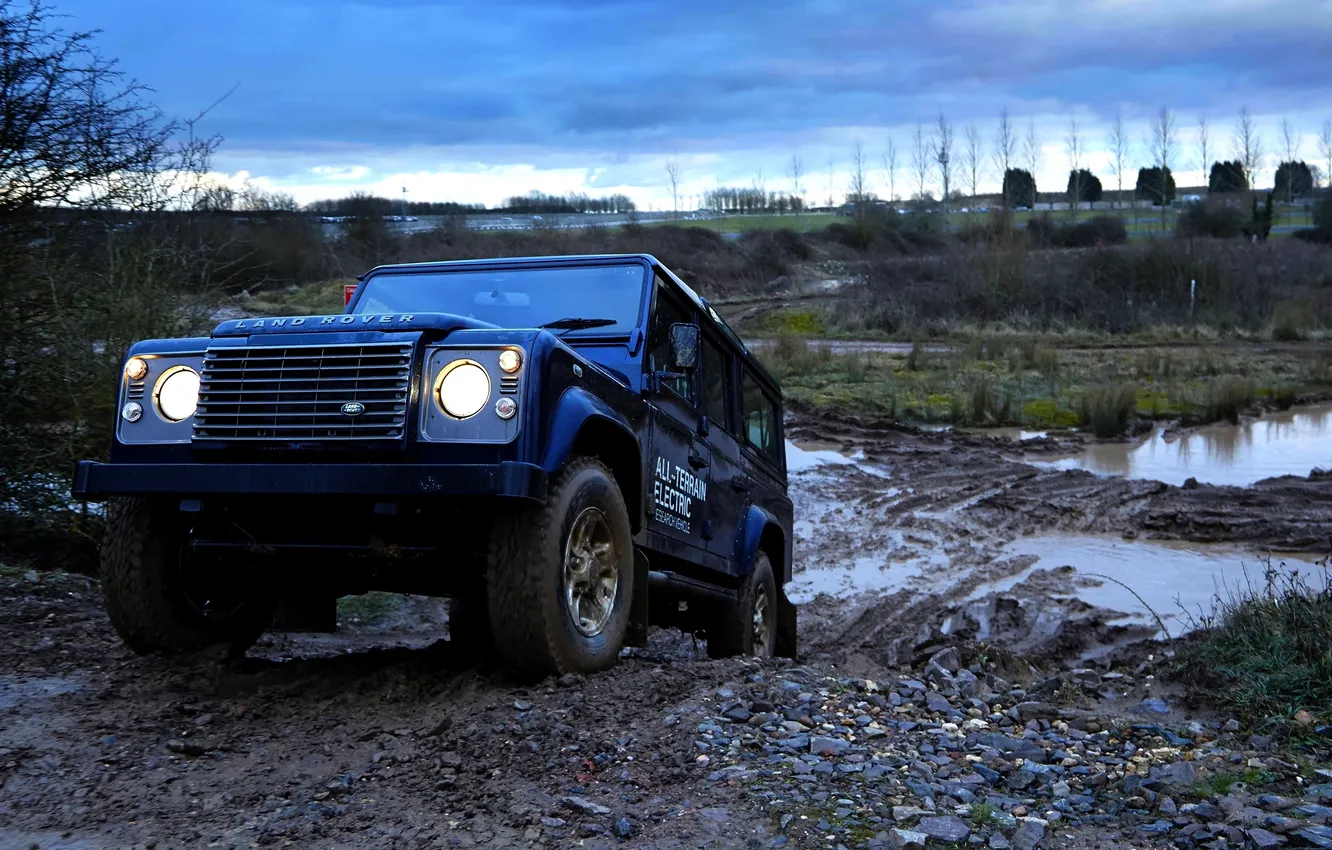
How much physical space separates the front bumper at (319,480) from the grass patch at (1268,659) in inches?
128

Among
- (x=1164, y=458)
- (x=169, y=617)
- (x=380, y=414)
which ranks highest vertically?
(x=380, y=414)

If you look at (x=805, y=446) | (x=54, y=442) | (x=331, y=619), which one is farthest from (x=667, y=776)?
(x=805, y=446)

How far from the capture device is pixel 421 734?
4.49 m

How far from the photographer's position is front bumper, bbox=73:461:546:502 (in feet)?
14.5

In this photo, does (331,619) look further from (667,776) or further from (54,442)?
(54,442)

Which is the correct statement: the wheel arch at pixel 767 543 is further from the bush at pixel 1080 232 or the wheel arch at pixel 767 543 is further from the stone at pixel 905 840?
the bush at pixel 1080 232

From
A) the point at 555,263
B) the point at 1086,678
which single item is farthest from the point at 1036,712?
the point at 555,263

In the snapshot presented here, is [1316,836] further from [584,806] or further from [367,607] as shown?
[367,607]

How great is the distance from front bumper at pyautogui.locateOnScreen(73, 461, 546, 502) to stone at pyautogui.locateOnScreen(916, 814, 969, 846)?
5.73 feet

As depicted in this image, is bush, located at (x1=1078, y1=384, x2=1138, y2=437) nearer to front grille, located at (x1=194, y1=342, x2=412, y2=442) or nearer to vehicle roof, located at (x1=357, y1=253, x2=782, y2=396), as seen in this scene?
vehicle roof, located at (x1=357, y1=253, x2=782, y2=396)

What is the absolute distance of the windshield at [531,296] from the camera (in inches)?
248

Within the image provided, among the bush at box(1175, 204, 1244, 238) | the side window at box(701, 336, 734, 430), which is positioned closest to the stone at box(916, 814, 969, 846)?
the side window at box(701, 336, 734, 430)

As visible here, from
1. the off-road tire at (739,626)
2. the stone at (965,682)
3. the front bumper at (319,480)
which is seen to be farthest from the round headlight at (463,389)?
the off-road tire at (739,626)

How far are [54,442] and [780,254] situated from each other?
5789 centimetres
